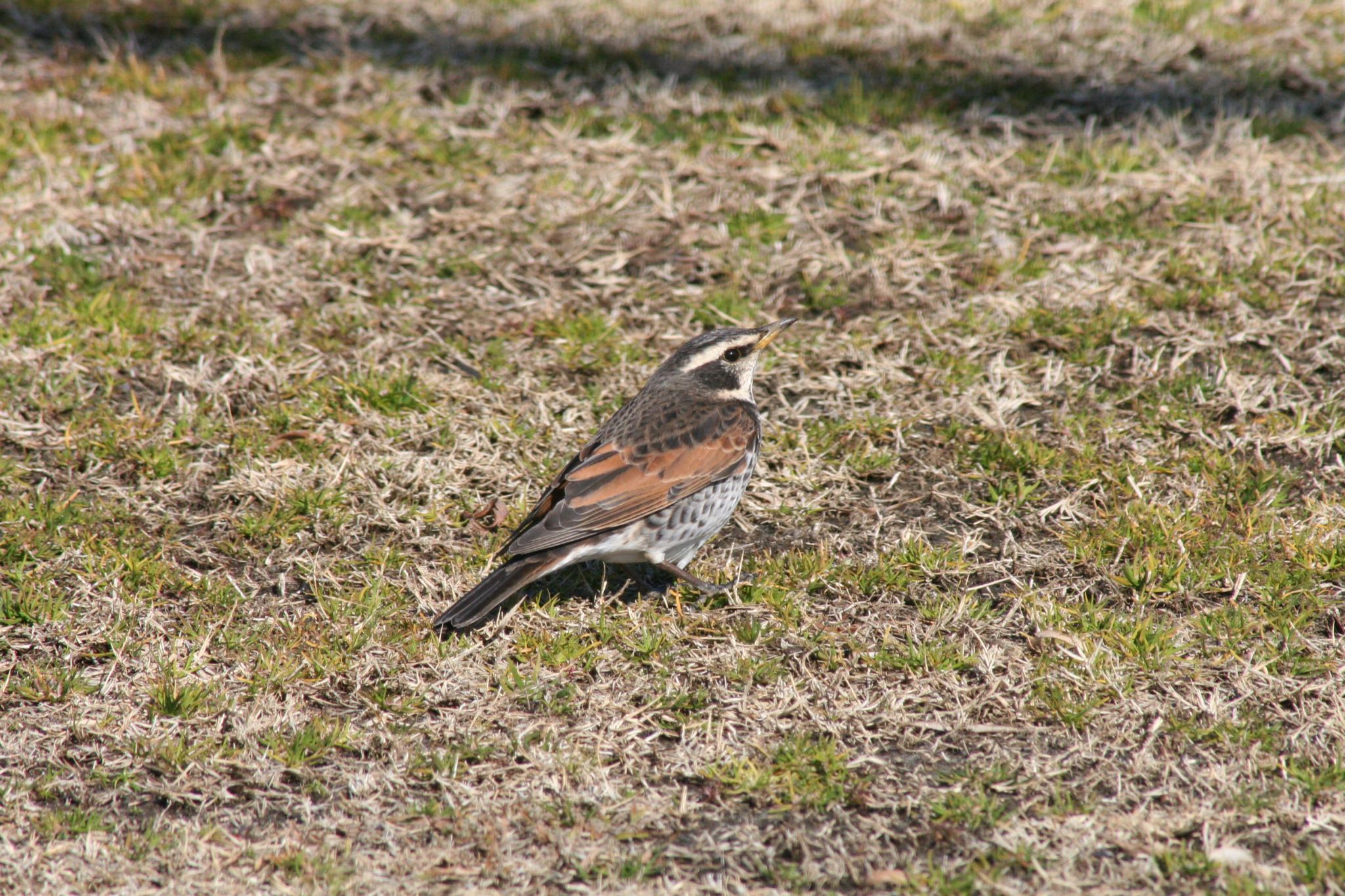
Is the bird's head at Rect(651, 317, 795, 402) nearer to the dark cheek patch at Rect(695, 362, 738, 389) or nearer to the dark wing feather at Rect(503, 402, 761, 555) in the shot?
the dark cheek patch at Rect(695, 362, 738, 389)

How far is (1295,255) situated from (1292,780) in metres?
4.63

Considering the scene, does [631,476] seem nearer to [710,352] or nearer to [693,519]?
[693,519]

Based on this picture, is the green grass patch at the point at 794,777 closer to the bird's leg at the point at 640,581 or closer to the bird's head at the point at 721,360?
the bird's leg at the point at 640,581

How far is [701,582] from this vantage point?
6.64 m

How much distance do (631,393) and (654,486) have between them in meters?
1.62

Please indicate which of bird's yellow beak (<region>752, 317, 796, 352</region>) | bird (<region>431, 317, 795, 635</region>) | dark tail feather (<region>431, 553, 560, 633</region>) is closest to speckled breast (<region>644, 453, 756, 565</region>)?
bird (<region>431, 317, 795, 635</region>)

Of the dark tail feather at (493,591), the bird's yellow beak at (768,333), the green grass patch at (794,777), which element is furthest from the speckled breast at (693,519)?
the green grass patch at (794,777)

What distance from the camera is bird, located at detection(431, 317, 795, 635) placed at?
20.5 ft

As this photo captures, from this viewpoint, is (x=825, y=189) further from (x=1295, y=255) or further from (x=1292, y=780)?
(x=1292, y=780)

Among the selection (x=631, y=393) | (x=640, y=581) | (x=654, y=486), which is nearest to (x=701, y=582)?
(x=640, y=581)

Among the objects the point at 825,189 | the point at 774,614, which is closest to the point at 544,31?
the point at 825,189

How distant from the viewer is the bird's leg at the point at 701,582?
6562 millimetres

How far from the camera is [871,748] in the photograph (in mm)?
5598

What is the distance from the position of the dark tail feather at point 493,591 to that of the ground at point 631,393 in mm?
215
